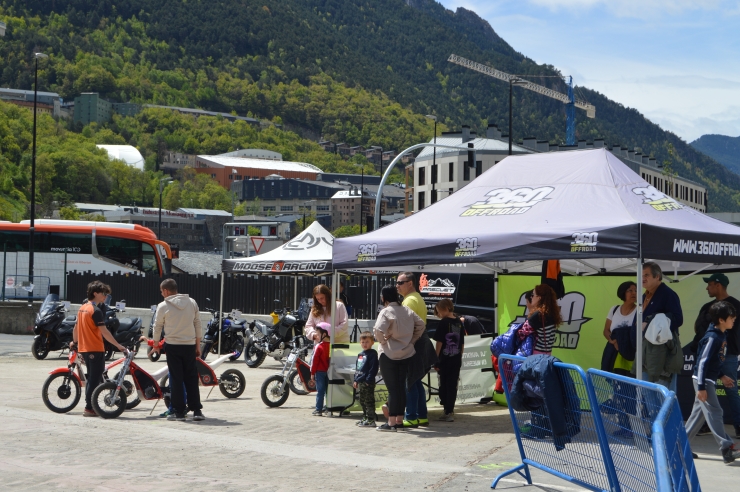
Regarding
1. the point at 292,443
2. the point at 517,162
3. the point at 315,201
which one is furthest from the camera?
the point at 315,201

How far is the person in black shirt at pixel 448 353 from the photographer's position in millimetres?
11750

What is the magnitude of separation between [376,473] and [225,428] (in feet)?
10.5

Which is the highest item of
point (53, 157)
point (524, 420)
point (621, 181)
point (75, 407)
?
point (53, 157)

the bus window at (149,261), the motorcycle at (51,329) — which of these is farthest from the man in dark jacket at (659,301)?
the bus window at (149,261)

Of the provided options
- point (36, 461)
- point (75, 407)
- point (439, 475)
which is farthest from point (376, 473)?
point (75, 407)

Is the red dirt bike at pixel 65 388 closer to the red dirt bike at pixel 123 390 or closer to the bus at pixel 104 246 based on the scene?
the red dirt bike at pixel 123 390

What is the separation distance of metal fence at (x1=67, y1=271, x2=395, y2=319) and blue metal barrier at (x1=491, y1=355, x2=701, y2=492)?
15538 millimetres

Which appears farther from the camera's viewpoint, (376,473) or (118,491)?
(376,473)

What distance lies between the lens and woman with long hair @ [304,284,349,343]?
12852 millimetres

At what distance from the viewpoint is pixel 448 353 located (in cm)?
1174

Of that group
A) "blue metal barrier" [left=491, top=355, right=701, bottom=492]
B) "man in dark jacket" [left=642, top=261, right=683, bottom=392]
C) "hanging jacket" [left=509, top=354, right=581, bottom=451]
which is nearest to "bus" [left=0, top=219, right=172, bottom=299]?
"man in dark jacket" [left=642, top=261, right=683, bottom=392]

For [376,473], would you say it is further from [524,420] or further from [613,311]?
[613,311]

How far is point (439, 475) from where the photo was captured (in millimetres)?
8359

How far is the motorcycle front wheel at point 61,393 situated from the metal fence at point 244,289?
35.3 feet
